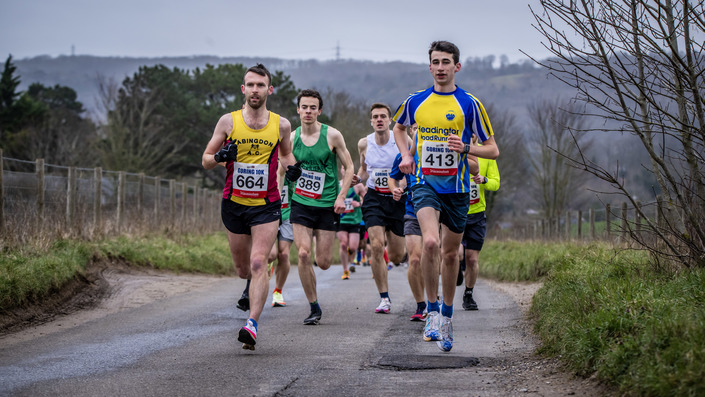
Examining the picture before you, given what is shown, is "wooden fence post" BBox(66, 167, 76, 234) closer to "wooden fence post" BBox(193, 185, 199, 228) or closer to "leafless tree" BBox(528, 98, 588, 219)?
"wooden fence post" BBox(193, 185, 199, 228)

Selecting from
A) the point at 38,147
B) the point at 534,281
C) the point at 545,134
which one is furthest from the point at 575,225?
the point at 38,147

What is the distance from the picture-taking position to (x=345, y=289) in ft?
46.2

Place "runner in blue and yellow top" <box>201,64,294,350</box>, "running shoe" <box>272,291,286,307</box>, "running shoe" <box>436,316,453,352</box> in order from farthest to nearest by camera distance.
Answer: "running shoe" <box>272,291,286,307</box>
"runner in blue and yellow top" <box>201,64,294,350</box>
"running shoe" <box>436,316,453,352</box>

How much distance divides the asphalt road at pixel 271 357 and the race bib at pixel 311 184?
4.55ft

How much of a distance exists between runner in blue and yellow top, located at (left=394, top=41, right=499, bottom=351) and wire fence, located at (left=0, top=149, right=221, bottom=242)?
23.0 ft

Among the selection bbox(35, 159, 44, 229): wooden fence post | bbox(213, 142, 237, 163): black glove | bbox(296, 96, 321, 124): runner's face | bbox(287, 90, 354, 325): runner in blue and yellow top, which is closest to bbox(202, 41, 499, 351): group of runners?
bbox(213, 142, 237, 163): black glove

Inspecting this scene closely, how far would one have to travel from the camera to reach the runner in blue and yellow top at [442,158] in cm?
A: 712

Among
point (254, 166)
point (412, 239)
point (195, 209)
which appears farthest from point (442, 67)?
point (195, 209)

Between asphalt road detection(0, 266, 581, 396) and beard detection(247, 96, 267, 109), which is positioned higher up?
beard detection(247, 96, 267, 109)

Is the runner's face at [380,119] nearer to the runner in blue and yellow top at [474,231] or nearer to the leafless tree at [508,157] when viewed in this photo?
the runner in blue and yellow top at [474,231]

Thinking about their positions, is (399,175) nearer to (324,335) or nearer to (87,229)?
(324,335)

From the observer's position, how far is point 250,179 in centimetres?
738

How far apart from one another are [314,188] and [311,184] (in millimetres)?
55

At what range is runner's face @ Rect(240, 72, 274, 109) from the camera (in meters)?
7.37
